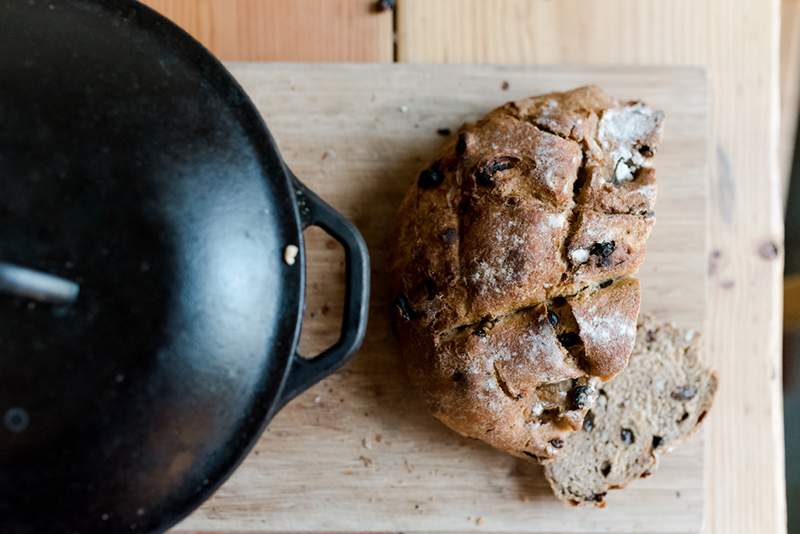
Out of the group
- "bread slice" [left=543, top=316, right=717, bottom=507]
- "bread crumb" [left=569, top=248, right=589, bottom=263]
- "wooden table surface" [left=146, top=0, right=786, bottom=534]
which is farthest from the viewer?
"wooden table surface" [left=146, top=0, right=786, bottom=534]

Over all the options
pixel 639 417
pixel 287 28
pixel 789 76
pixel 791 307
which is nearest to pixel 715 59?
pixel 789 76

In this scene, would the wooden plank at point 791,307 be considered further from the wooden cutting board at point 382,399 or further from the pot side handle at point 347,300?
the pot side handle at point 347,300

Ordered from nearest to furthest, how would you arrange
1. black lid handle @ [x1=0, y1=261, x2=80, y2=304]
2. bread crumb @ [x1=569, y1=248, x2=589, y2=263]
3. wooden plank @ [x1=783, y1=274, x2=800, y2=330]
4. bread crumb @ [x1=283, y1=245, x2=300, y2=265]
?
black lid handle @ [x1=0, y1=261, x2=80, y2=304] → bread crumb @ [x1=283, y1=245, x2=300, y2=265] → bread crumb @ [x1=569, y1=248, x2=589, y2=263] → wooden plank @ [x1=783, y1=274, x2=800, y2=330]

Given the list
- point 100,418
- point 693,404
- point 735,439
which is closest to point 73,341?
point 100,418

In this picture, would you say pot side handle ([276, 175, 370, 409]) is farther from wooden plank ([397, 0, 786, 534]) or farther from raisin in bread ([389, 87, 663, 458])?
wooden plank ([397, 0, 786, 534])

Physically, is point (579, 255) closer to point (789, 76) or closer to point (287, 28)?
point (287, 28)

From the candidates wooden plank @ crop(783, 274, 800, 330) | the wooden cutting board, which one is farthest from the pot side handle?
wooden plank @ crop(783, 274, 800, 330)

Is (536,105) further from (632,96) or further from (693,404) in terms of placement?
(693,404)
